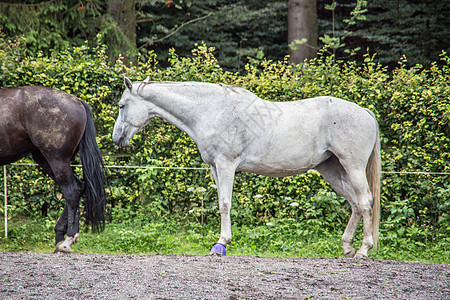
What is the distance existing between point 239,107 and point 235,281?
7.26ft

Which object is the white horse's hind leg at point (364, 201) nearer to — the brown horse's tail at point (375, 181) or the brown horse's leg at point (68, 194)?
the brown horse's tail at point (375, 181)

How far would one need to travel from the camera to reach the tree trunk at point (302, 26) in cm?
1232

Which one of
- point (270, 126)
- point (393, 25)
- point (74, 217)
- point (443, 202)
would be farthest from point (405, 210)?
point (393, 25)

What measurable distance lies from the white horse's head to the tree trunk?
725cm

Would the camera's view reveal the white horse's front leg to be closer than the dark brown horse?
Yes

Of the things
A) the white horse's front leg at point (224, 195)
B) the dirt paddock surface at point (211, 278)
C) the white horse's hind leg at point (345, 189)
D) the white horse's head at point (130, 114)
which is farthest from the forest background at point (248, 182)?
the white horse's head at point (130, 114)

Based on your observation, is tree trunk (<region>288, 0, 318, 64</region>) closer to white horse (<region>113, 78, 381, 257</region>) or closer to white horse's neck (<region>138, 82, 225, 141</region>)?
white horse (<region>113, 78, 381, 257</region>)

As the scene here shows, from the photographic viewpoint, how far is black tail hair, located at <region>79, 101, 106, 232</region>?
588 centimetres

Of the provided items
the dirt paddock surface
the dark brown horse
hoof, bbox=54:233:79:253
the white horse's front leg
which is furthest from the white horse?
hoof, bbox=54:233:79:253

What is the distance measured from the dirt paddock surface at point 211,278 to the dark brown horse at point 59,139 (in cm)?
64

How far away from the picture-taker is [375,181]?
5938 mm

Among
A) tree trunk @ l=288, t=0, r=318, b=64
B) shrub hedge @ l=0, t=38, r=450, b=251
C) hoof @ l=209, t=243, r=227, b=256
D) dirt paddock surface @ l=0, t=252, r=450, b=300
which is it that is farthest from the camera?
tree trunk @ l=288, t=0, r=318, b=64

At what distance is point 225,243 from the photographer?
18.7 ft

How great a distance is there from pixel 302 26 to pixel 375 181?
730 cm
